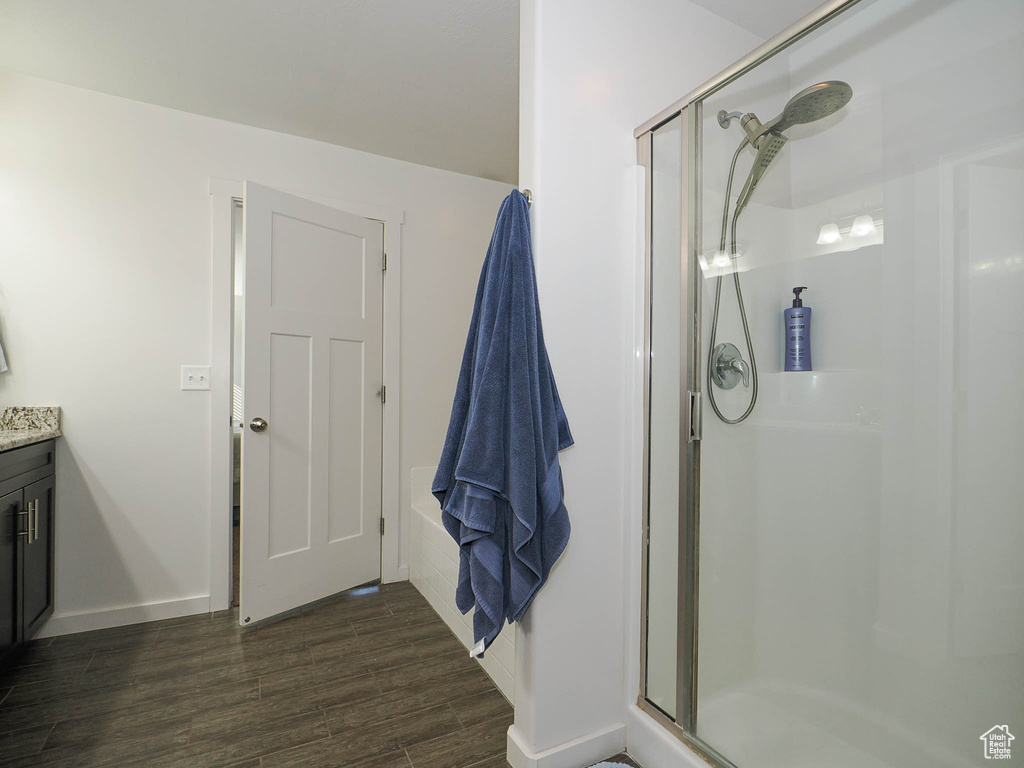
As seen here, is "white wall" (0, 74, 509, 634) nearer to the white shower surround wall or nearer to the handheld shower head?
the white shower surround wall

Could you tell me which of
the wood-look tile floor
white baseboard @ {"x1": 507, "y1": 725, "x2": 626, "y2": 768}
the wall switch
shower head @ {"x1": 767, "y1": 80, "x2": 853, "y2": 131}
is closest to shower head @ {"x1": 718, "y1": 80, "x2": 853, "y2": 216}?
shower head @ {"x1": 767, "y1": 80, "x2": 853, "y2": 131}

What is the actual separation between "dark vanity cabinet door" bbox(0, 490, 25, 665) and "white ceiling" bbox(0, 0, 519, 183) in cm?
168

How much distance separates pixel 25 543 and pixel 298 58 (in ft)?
6.84

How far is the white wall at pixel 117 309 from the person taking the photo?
2158 mm

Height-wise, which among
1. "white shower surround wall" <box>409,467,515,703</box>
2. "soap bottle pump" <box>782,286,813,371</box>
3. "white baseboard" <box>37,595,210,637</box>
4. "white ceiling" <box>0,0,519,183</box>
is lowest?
"white baseboard" <box>37,595,210,637</box>

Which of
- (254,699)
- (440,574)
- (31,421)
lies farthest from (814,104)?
(31,421)

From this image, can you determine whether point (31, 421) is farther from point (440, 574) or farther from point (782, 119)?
point (782, 119)

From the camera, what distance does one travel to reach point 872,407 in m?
1.41

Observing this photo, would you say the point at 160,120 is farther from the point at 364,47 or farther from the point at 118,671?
the point at 118,671

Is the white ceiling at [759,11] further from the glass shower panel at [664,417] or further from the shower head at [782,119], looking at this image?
the glass shower panel at [664,417]

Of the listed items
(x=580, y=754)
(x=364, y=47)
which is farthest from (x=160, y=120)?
(x=580, y=754)

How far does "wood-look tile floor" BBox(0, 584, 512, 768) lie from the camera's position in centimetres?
149

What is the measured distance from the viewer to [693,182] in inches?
56.3

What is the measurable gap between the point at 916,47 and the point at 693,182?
586 mm
